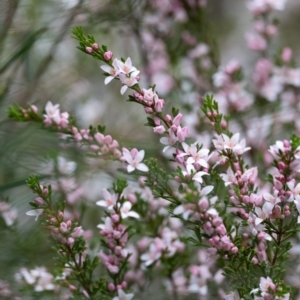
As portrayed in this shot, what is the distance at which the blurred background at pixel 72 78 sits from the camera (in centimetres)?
65

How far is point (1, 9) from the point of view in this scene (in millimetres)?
714

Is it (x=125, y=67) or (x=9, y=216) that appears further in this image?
(x=9, y=216)

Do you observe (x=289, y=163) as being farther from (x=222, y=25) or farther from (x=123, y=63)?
(x=222, y=25)

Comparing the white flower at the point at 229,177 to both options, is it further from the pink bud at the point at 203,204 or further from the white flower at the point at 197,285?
the white flower at the point at 197,285

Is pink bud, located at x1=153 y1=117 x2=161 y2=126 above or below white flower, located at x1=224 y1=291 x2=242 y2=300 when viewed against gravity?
above

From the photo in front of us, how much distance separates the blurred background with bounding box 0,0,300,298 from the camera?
654 millimetres

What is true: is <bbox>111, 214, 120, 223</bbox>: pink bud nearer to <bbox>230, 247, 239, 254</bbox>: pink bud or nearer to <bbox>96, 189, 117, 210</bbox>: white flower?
<bbox>96, 189, 117, 210</bbox>: white flower

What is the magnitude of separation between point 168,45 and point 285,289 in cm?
59

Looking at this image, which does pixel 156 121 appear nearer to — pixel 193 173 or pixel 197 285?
pixel 193 173

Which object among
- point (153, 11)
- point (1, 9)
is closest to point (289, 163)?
point (1, 9)

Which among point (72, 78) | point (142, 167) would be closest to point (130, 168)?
point (142, 167)

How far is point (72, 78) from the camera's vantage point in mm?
1061

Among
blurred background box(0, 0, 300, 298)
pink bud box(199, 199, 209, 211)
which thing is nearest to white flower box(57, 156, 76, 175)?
blurred background box(0, 0, 300, 298)

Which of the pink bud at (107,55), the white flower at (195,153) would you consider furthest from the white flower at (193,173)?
the pink bud at (107,55)
